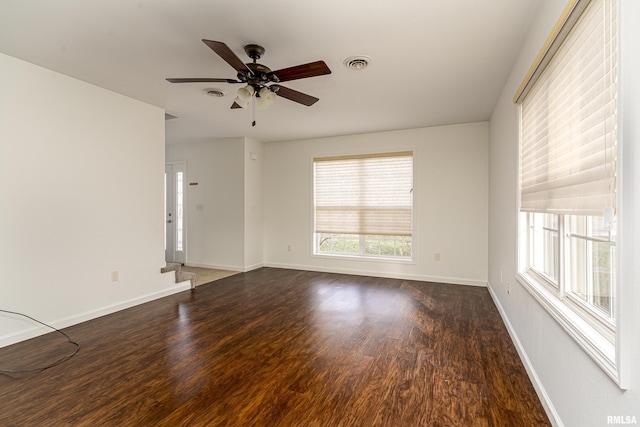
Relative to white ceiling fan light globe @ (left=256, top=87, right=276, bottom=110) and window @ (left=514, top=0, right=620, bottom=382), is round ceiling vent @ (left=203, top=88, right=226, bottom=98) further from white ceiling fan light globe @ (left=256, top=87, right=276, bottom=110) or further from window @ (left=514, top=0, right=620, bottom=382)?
window @ (left=514, top=0, right=620, bottom=382)

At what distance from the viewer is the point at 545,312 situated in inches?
72.5

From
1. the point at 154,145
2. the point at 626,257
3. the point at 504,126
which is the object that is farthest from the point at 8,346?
the point at 504,126

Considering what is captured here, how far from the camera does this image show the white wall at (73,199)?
269 centimetres

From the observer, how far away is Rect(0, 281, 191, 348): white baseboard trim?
268 centimetres

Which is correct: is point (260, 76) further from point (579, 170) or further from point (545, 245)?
point (545, 245)

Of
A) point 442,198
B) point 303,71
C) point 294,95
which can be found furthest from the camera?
point 442,198

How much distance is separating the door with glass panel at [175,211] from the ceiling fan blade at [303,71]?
15.2ft

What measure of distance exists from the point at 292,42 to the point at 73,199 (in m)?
2.73

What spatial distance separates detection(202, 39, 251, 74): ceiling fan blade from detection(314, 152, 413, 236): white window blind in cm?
337

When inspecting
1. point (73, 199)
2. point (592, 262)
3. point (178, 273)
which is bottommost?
point (178, 273)

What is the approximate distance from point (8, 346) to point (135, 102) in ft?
9.16

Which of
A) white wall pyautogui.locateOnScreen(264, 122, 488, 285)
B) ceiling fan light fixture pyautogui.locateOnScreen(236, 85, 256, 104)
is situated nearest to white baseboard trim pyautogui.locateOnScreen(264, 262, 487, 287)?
white wall pyautogui.locateOnScreen(264, 122, 488, 285)

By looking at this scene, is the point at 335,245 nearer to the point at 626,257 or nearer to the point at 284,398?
the point at 284,398

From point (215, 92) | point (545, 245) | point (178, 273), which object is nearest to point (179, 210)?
point (178, 273)
